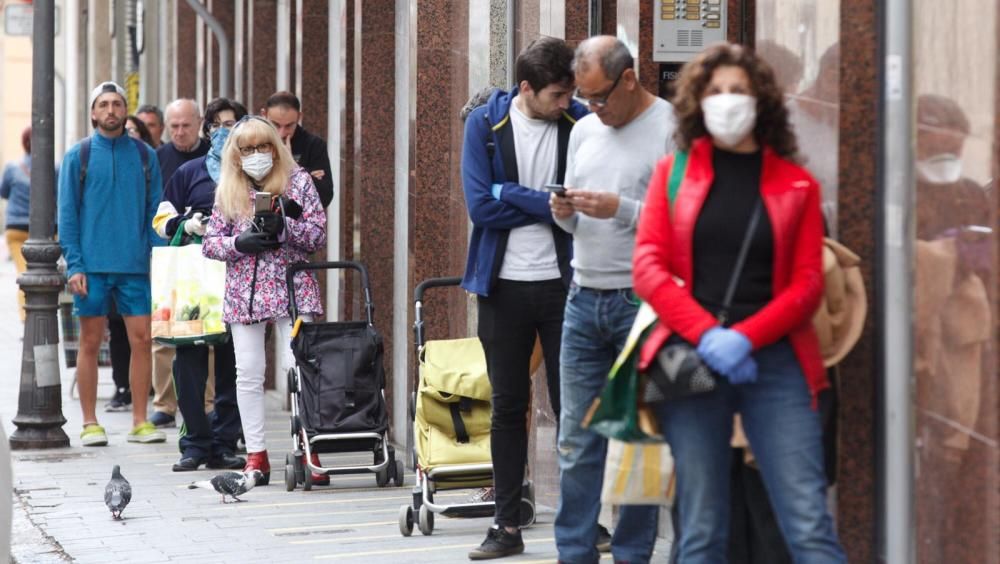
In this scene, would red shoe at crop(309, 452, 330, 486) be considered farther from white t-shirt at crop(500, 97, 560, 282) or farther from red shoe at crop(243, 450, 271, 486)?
white t-shirt at crop(500, 97, 560, 282)

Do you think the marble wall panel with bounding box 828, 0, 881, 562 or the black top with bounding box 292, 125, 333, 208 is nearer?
the marble wall panel with bounding box 828, 0, 881, 562

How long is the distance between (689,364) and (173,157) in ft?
25.0

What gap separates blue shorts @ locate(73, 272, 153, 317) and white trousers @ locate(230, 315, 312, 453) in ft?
6.38

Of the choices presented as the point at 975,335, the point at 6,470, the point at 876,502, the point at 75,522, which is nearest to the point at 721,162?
the point at 975,335

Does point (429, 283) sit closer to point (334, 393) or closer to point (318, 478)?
point (334, 393)

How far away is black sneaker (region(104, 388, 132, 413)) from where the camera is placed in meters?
13.7

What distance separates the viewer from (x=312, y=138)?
1077 centimetres

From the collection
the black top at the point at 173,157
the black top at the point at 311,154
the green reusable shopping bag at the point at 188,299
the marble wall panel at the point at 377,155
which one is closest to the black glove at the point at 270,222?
the green reusable shopping bag at the point at 188,299

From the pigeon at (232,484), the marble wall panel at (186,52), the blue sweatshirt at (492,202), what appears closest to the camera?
the blue sweatshirt at (492,202)

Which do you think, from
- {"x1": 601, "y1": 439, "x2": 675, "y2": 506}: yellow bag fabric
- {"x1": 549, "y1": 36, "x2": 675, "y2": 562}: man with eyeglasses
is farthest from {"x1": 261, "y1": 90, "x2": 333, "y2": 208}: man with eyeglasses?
{"x1": 601, "y1": 439, "x2": 675, "y2": 506}: yellow bag fabric

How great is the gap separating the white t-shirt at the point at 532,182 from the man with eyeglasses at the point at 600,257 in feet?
1.85

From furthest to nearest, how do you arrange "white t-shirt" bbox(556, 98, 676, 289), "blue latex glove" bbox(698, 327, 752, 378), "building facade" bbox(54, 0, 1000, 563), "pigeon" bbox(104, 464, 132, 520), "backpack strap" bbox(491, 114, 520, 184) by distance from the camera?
"pigeon" bbox(104, 464, 132, 520), "backpack strap" bbox(491, 114, 520, 184), "white t-shirt" bbox(556, 98, 676, 289), "building facade" bbox(54, 0, 1000, 563), "blue latex glove" bbox(698, 327, 752, 378)

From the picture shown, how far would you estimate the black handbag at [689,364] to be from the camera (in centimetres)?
510

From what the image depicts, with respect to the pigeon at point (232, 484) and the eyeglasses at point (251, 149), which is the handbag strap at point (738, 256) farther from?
A: the eyeglasses at point (251, 149)
